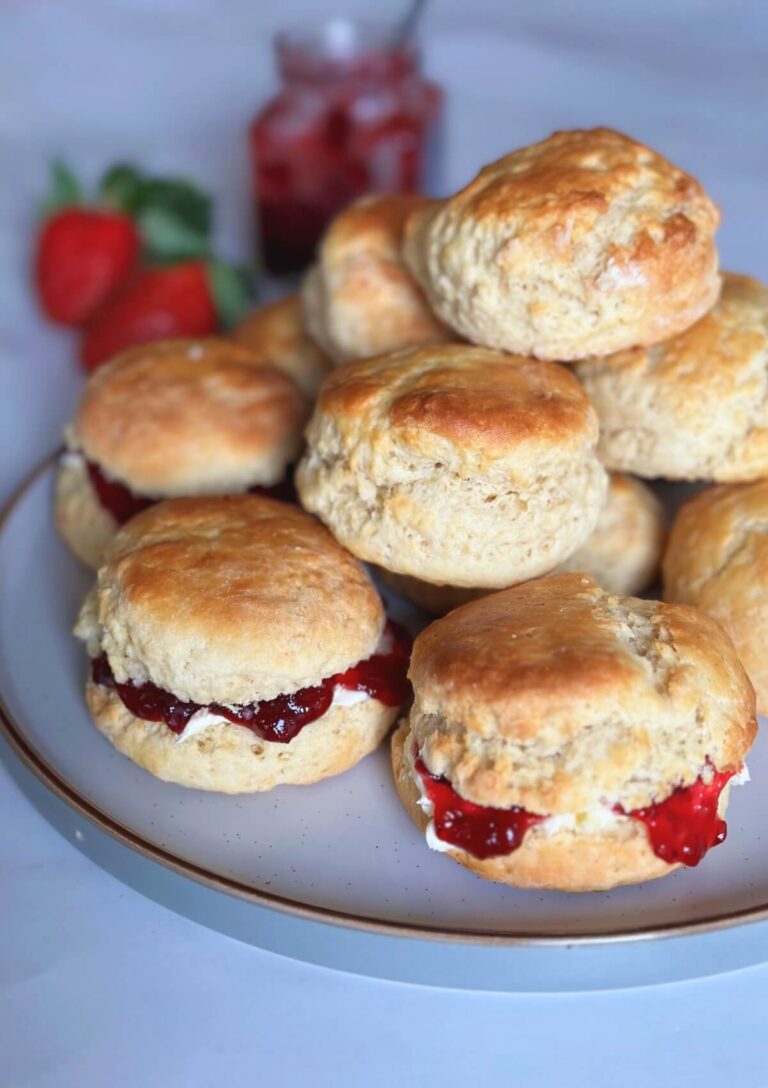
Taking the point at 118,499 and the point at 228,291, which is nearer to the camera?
the point at 118,499

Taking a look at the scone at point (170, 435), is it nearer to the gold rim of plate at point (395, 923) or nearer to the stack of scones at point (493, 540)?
the stack of scones at point (493, 540)

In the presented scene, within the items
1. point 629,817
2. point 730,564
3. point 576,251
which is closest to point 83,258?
point 576,251

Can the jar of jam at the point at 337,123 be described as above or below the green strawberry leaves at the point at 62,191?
above

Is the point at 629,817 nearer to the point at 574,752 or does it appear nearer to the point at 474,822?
the point at 574,752

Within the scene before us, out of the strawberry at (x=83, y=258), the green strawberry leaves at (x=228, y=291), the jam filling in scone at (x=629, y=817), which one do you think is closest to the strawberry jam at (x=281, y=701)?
the jam filling in scone at (x=629, y=817)

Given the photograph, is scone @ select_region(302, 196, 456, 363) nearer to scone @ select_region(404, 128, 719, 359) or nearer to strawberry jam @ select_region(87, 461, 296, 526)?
scone @ select_region(404, 128, 719, 359)

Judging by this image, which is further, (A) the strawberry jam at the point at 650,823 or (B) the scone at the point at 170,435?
(B) the scone at the point at 170,435
